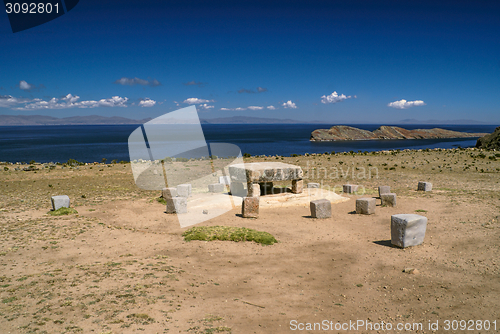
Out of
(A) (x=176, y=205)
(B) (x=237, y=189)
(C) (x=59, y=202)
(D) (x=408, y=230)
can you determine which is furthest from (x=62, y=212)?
(D) (x=408, y=230)

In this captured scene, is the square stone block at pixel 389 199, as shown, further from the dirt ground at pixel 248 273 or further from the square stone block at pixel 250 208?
the square stone block at pixel 250 208

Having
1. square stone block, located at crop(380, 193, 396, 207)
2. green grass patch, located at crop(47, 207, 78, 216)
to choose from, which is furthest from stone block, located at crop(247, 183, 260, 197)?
green grass patch, located at crop(47, 207, 78, 216)

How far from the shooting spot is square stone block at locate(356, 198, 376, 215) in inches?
585

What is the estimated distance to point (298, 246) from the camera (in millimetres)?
11000

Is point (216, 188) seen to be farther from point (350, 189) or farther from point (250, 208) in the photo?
point (350, 189)

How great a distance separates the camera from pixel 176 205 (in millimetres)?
15328

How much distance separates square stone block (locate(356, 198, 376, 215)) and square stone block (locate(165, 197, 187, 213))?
8.29 metres

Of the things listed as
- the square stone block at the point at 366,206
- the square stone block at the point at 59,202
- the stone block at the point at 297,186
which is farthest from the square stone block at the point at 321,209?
the square stone block at the point at 59,202

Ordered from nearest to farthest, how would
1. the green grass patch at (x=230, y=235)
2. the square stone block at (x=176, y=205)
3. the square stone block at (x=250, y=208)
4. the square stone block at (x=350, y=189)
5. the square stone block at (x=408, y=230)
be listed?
the square stone block at (x=408, y=230)
the green grass patch at (x=230, y=235)
the square stone block at (x=250, y=208)
the square stone block at (x=176, y=205)
the square stone block at (x=350, y=189)

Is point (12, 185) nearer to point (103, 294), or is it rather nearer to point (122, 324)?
point (103, 294)

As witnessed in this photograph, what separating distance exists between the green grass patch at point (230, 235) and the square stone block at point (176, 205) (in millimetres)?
3383

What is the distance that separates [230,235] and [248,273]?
286cm

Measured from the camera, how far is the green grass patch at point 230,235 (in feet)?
37.2

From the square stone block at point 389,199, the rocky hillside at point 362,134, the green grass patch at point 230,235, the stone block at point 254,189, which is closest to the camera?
the green grass patch at point 230,235
